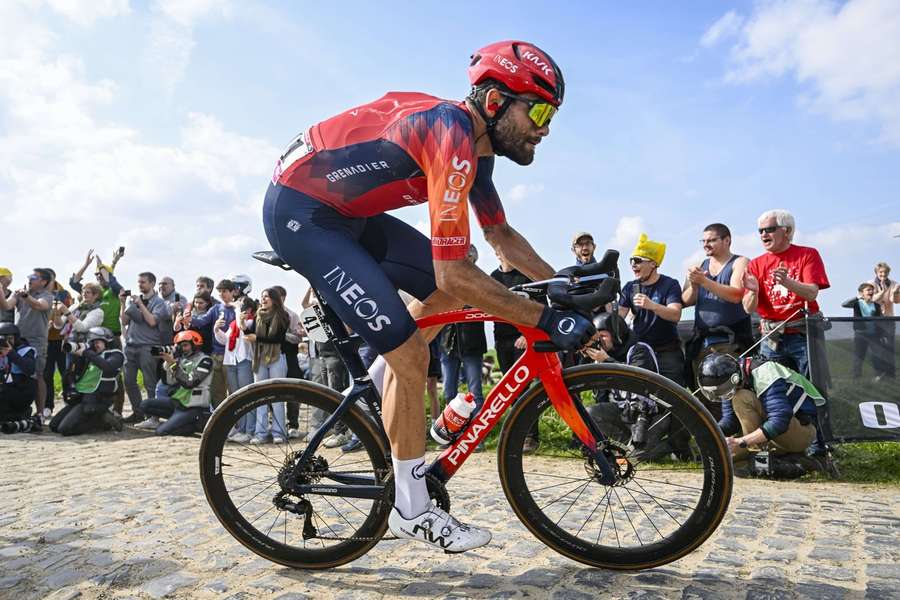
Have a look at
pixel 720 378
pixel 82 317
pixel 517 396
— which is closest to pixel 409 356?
pixel 517 396

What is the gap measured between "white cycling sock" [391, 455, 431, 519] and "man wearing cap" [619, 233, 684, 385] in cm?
466

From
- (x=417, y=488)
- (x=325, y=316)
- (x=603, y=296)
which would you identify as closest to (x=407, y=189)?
(x=325, y=316)

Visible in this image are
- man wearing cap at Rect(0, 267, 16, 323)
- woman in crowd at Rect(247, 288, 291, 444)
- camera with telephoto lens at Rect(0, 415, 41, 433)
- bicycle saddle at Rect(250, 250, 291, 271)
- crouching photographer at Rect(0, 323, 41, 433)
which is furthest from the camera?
man wearing cap at Rect(0, 267, 16, 323)

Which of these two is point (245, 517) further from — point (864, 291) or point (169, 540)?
point (864, 291)

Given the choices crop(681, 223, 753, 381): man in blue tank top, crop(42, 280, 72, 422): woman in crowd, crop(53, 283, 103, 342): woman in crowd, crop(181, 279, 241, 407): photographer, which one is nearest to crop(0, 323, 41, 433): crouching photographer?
crop(53, 283, 103, 342): woman in crowd

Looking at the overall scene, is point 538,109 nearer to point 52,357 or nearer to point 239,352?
point 239,352

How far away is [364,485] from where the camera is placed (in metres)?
3.46

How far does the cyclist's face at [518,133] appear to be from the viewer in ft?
10.4

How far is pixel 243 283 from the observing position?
37.7 feet

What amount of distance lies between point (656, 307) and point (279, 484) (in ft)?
16.2

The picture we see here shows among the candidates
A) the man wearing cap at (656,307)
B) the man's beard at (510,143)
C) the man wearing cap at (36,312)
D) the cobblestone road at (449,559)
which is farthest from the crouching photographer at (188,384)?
the man's beard at (510,143)

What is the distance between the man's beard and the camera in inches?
126

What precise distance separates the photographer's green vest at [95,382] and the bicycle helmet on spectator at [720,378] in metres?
8.63

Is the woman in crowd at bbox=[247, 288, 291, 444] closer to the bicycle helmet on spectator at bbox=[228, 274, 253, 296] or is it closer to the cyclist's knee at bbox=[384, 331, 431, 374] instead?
the bicycle helmet on spectator at bbox=[228, 274, 253, 296]
